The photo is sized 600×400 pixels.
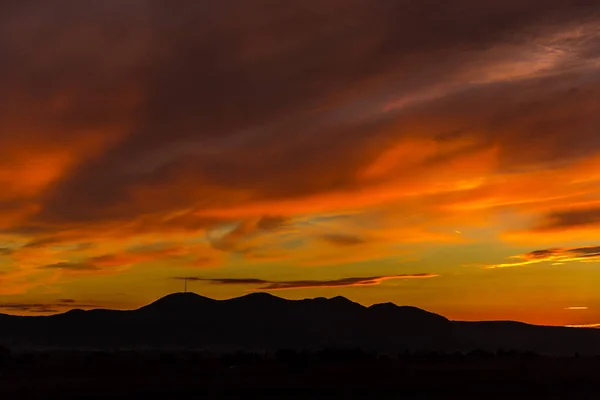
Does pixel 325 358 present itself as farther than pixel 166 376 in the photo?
Yes

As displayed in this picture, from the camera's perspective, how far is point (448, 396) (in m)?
53.2

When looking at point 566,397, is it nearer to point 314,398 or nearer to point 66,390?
point 314,398

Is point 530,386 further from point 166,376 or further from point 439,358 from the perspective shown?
point 439,358

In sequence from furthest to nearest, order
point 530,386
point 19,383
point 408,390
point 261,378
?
point 261,378, point 19,383, point 530,386, point 408,390

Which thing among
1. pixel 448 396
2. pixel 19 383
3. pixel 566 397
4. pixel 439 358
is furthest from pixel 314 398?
pixel 439 358

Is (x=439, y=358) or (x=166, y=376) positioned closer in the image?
(x=166, y=376)

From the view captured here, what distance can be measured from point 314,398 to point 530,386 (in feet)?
59.9

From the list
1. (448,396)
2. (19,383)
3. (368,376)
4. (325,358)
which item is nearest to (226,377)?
(368,376)

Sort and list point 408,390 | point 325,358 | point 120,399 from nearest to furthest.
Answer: point 120,399
point 408,390
point 325,358

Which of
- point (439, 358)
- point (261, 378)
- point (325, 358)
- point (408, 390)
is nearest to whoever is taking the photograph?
point (408, 390)

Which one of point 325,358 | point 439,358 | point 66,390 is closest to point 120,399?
point 66,390

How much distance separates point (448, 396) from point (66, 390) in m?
25.5

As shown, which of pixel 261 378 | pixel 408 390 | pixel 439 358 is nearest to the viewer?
pixel 408 390

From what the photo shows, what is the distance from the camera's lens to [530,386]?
62.2 metres
